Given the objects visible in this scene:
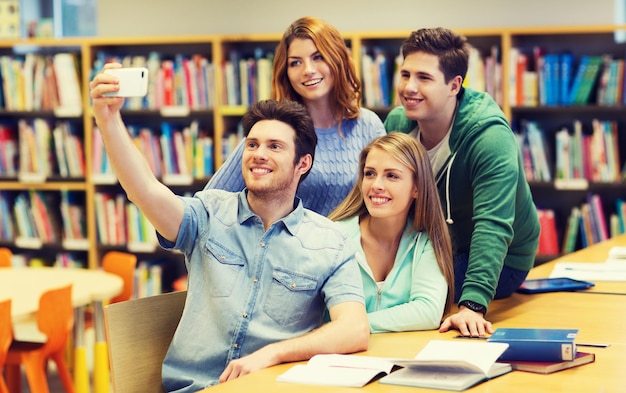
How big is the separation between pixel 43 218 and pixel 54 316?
8.12 ft

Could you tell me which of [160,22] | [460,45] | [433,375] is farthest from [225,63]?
[433,375]

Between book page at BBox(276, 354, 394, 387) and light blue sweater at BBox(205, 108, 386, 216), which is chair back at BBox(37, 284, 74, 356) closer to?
light blue sweater at BBox(205, 108, 386, 216)

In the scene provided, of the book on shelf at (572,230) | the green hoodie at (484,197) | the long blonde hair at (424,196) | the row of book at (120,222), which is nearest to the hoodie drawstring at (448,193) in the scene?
the green hoodie at (484,197)

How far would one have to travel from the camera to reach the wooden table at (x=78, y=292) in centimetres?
408

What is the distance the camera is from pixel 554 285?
124 inches

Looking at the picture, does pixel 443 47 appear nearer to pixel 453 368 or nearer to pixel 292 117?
pixel 292 117

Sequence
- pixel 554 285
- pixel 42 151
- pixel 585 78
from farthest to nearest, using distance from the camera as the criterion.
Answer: pixel 42 151 → pixel 585 78 → pixel 554 285

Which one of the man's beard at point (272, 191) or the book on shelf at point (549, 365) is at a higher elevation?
the man's beard at point (272, 191)

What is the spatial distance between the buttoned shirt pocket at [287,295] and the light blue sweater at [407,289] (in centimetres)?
26

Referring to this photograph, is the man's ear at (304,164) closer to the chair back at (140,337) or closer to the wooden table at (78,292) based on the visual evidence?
the chair back at (140,337)

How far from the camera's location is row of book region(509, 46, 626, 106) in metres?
5.08

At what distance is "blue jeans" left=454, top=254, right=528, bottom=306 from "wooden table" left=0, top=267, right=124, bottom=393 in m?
1.88

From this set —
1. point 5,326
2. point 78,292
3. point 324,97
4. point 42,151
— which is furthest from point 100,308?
point 42,151

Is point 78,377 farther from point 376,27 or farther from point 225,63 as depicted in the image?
point 376,27
